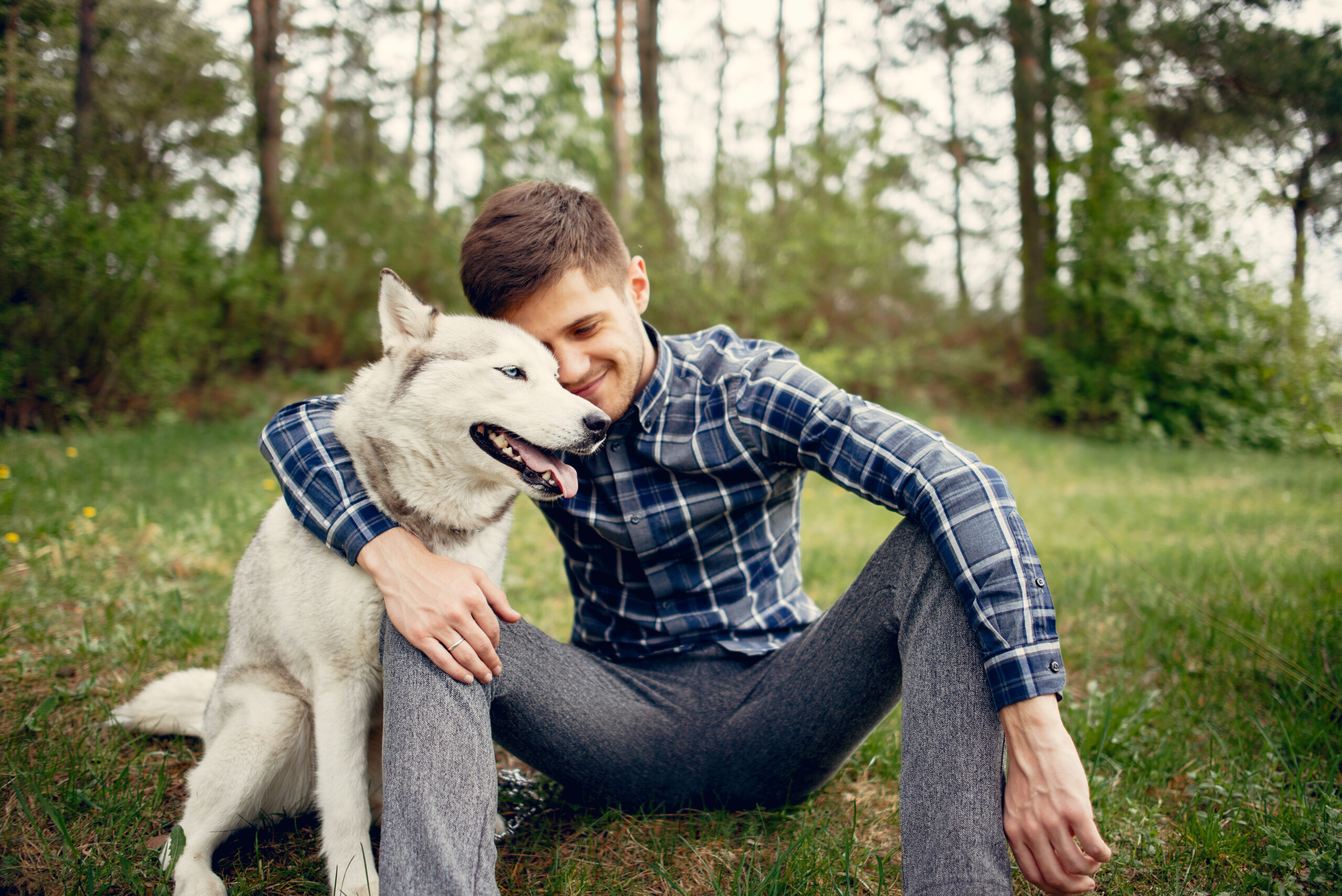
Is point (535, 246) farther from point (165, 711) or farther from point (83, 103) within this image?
point (83, 103)

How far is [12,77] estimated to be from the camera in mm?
6016

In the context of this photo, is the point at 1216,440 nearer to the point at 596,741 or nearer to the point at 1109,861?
the point at 1109,861

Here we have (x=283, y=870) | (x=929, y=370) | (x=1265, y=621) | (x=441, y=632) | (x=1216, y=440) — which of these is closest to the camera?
(x=441, y=632)

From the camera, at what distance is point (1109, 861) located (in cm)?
182

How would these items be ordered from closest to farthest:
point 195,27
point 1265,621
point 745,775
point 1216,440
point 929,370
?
point 745,775
point 1265,621
point 195,27
point 1216,440
point 929,370

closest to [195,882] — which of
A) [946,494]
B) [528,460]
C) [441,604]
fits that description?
[441,604]

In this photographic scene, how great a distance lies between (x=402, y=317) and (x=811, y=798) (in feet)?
5.98

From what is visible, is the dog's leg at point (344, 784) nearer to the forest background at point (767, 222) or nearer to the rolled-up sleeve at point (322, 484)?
the rolled-up sleeve at point (322, 484)

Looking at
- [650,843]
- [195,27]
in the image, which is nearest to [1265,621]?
[650,843]

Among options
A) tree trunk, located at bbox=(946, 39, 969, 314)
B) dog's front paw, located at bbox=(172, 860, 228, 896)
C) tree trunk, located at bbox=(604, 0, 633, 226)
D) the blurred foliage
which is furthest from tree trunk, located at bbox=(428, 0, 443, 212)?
dog's front paw, located at bbox=(172, 860, 228, 896)

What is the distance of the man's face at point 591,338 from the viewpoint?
193cm

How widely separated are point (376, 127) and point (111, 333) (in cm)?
Answer: 1113

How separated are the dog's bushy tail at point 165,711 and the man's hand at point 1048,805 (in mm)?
2211

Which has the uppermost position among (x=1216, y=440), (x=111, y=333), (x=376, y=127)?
(x=376, y=127)
